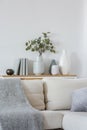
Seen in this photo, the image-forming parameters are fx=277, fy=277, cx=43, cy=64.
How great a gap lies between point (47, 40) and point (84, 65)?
0.88 metres

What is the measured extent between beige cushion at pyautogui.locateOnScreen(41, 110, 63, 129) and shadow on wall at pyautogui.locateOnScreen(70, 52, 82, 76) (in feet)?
6.93

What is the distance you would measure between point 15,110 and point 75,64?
7.92 feet

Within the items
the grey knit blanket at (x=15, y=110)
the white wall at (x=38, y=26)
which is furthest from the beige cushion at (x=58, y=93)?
the white wall at (x=38, y=26)

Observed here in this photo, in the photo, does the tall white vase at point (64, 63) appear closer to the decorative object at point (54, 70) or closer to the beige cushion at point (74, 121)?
the decorative object at point (54, 70)

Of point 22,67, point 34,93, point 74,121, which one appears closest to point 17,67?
point 22,67

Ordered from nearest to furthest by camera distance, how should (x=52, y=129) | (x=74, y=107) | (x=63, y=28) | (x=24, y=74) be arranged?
1. (x=52, y=129)
2. (x=74, y=107)
3. (x=24, y=74)
4. (x=63, y=28)

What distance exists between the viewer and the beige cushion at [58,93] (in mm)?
3449

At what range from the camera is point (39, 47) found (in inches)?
187

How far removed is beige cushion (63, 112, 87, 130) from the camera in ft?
8.80

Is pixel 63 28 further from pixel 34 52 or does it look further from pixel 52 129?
pixel 52 129

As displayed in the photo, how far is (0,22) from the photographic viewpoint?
471 centimetres

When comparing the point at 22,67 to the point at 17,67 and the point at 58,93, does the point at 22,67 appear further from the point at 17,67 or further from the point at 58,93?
the point at 58,93

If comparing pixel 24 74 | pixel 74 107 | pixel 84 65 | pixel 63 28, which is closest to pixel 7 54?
pixel 24 74

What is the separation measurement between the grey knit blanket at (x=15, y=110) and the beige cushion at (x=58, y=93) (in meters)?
0.35
